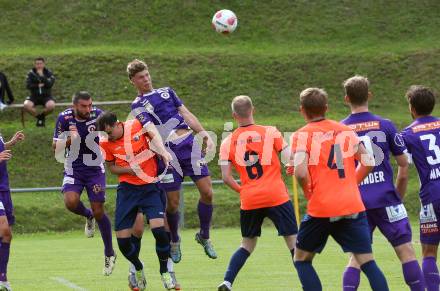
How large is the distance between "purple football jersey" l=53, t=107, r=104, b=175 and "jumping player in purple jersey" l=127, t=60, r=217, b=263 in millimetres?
1118

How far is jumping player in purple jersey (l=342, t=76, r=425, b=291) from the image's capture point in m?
8.33

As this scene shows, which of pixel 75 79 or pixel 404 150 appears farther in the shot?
pixel 75 79

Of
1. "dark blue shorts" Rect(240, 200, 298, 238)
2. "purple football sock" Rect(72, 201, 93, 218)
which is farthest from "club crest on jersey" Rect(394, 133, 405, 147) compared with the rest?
"purple football sock" Rect(72, 201, 93, 218)

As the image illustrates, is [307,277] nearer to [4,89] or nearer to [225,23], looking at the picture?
[225,23]

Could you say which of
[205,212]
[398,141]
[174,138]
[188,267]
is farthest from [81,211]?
[398,141]

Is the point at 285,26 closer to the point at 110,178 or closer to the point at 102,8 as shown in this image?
the point at 102,8

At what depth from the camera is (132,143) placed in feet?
34.4

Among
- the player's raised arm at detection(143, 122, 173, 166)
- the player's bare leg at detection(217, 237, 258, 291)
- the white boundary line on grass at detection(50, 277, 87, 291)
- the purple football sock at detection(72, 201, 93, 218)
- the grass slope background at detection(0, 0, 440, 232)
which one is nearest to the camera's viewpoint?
the player's bare leg at detection(217, 237, 258, 291)

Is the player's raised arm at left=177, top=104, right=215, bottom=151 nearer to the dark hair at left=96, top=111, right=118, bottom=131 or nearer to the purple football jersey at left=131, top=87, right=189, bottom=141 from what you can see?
the purple football jersey at left=131, top=87, right=189, bottom=141

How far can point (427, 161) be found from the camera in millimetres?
8711

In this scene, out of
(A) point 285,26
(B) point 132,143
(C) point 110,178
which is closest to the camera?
(B) point 132,143

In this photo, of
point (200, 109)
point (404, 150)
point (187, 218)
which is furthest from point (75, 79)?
point (404, 150)

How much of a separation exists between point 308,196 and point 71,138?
534cm

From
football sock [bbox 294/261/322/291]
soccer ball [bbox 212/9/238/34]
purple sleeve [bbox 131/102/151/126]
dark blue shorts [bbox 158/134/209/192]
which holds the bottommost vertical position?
football sock [bbox 294/261/322/291]
